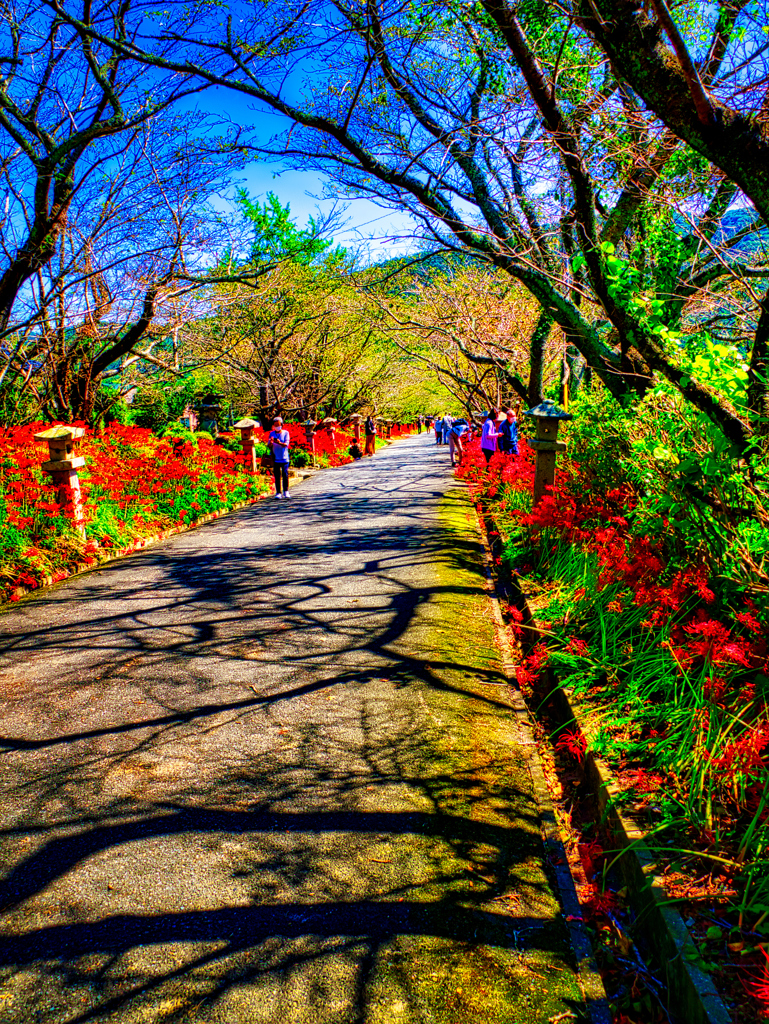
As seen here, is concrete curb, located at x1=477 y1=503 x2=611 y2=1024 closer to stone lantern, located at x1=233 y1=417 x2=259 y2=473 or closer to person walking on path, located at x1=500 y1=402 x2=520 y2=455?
person walking on path, located at x1=500 y1=402 x2=520 y2=455

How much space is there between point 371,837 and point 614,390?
181 inches

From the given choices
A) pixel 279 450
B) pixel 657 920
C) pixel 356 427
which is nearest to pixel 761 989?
pixel 657 920

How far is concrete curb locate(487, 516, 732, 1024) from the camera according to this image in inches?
73.6

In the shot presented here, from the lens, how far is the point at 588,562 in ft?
17.7

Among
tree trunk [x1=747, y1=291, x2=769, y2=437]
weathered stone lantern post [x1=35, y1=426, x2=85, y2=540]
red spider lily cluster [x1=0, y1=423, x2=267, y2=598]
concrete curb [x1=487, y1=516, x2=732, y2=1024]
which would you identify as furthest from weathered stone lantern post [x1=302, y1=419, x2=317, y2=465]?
concrete curb [x1=487, y1=516, x2=732, y2=1024]

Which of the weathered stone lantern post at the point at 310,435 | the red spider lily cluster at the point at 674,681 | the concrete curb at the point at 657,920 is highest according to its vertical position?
the weathered stone lantern post at the point at 310,435

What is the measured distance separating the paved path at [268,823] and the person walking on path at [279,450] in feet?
24.1

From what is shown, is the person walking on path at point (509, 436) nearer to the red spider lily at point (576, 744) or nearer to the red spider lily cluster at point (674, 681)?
the red spider lily cluster at point (674, 681)

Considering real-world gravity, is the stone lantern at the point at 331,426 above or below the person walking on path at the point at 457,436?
above

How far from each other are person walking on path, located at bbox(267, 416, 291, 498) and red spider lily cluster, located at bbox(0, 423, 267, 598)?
803 millimetres

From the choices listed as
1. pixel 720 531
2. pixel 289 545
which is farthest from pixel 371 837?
pixel 289 545

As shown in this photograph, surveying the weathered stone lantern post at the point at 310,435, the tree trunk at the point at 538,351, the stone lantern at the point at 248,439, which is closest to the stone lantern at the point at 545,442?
the tree trunk at the point at 538,351

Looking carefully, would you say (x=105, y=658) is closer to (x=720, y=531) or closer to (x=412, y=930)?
(x=412, y=930)

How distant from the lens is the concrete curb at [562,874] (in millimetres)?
2060
